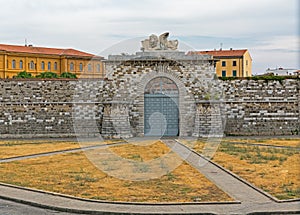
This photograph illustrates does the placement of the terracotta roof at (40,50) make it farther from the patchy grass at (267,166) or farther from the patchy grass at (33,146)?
the patchy grass at (267,166)

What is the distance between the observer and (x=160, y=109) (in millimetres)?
28219

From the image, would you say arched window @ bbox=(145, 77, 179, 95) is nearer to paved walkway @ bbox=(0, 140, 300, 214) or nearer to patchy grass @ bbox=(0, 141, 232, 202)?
patchy grass @ bbox=(0, 141, 232, 202)

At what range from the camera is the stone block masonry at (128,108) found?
88.5 feet

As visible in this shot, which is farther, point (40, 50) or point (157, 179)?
point (40, 50)

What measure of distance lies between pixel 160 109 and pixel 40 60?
46238 mm

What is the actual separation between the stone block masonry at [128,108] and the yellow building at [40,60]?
38.1 m

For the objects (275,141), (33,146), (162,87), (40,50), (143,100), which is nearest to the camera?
(33,146)

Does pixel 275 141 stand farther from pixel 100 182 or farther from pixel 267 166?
pixel 100 182

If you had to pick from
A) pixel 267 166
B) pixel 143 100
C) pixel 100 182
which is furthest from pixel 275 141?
pixel 100 182

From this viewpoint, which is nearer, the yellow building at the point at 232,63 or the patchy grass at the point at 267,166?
the patchy grass at the point at 267,166

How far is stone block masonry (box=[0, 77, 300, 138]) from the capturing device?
88.5ft

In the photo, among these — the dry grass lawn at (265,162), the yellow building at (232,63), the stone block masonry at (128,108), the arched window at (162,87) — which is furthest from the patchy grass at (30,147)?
the yellow building at (232,63)

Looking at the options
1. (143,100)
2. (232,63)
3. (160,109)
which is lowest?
(160,109)

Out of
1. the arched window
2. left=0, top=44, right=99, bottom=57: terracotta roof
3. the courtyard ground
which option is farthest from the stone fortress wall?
left=0, top=44, right=99, bottom=57: terracotta roof
